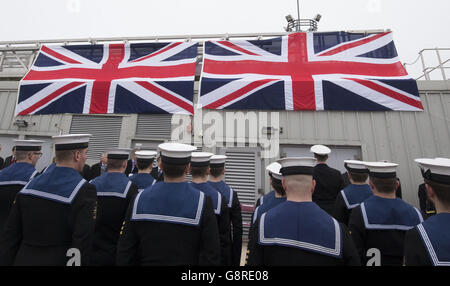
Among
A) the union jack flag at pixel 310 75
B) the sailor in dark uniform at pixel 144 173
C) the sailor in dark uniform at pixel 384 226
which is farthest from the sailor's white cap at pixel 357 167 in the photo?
the sailor in dark uniform at pixel 144 173

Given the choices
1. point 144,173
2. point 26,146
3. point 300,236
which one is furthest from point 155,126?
point 300,236

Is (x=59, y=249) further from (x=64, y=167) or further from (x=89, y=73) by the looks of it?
(x=89, y=73)

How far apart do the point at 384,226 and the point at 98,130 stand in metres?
7.81

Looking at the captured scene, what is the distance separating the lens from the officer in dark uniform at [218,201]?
7.89 ft

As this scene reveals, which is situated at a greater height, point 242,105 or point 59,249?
point 242,105

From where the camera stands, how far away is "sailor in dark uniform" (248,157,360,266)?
47.6 inches

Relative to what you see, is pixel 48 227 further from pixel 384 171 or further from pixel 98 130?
pixel 98 130

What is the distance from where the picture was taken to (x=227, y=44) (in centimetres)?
426

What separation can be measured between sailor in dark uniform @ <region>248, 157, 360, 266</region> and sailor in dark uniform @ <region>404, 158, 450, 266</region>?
31 cm

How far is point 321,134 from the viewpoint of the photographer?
20.6 feet
